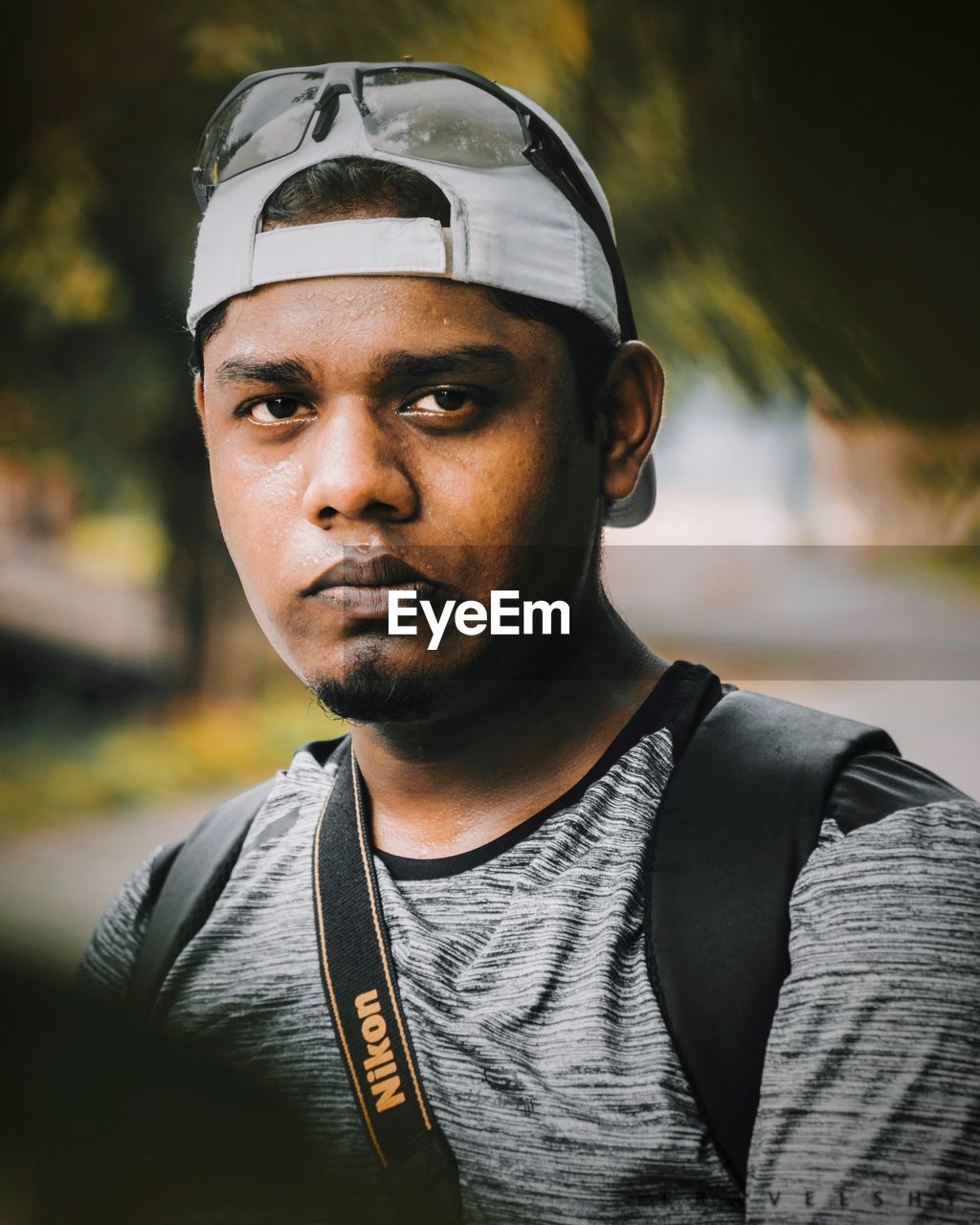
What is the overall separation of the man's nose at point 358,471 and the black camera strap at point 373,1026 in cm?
30

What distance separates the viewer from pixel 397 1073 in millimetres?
998

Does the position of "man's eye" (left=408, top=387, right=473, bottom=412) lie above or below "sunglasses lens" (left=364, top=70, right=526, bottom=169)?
below

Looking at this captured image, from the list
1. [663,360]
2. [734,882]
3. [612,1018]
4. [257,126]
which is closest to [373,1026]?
[612,1018]

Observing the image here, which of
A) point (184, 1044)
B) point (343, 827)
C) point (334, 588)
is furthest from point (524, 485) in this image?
point (184, 1044)

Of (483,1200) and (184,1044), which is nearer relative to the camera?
(483,1200)

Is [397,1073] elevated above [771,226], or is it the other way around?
[771,226]

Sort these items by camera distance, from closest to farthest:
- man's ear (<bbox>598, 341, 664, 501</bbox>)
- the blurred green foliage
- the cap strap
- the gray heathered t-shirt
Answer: the gray heathered t-shirt, the cap strap, man's ear (<bbox>598, 341, 664, 501</bbox>), the blurred green foliage

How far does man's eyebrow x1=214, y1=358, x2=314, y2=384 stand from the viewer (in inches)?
38.4

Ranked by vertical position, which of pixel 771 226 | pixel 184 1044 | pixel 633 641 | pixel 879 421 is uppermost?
pixel 771 226

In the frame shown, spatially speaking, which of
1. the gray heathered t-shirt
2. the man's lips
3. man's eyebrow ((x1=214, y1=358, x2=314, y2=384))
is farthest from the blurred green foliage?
man's eyebrow ((x1=214, y1=358, x2=314, y2=384))

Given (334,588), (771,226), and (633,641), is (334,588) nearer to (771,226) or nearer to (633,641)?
(633,641)

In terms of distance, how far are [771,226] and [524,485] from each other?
0.42 meters

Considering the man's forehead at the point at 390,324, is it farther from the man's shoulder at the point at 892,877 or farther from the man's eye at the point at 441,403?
the man's shoulder at the point at 892,877

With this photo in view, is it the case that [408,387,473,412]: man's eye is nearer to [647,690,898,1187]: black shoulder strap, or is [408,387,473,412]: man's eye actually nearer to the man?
the man
